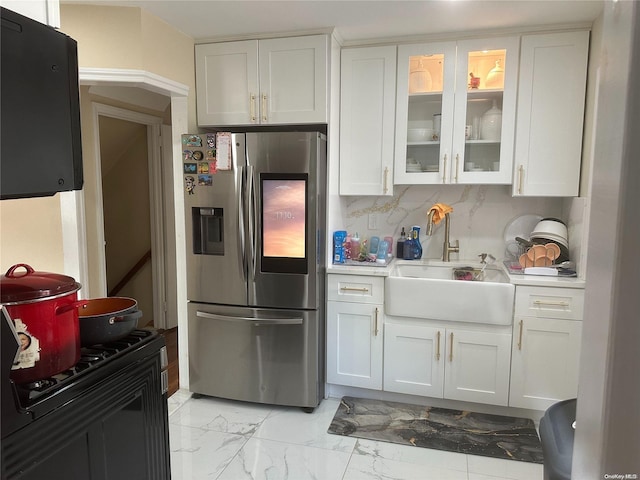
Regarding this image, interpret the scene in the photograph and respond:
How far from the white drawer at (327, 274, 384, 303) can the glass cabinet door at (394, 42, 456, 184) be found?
2.38 feet

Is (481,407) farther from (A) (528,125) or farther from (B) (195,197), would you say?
(B) (195,197)

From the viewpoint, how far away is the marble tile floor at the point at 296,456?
2271 millimetres

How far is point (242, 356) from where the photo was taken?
9.59 ft

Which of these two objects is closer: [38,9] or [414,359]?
[38,9]

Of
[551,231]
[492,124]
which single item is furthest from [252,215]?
[551,231]

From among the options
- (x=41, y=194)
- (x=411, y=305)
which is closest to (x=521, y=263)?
(x=411, y=305)

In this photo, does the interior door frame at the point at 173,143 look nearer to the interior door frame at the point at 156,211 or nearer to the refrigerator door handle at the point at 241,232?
the refrigerator door handle at the point at 241,232

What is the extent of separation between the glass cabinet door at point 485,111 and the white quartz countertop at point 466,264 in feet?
2.02

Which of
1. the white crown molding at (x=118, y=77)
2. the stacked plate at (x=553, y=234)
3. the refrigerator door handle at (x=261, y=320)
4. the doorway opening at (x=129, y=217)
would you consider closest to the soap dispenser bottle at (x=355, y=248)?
the refrigerator door handle at (x=261, y=320)

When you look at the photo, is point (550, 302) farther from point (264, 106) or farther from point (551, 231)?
point (264, 106)

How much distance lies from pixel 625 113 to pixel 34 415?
108 cm

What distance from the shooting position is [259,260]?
280 cm

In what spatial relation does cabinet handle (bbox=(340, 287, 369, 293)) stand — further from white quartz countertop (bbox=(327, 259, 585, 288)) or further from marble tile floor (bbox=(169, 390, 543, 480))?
marble tile floor (bbox=(169, 390, 543, 480))

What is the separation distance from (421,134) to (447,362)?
4.99ft
